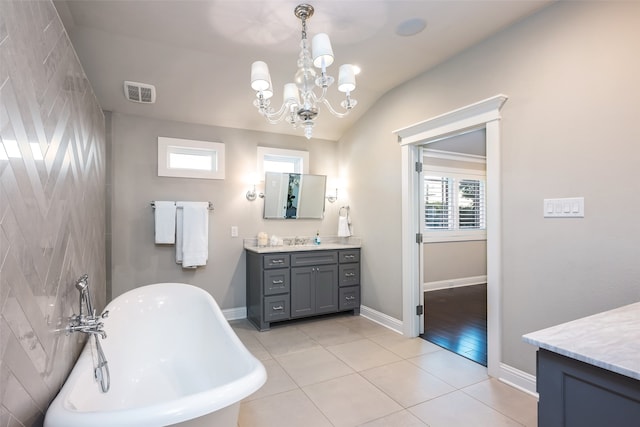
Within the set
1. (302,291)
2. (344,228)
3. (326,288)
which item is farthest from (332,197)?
(302,291)

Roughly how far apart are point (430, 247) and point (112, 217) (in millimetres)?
4325

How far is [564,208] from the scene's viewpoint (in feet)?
6.77

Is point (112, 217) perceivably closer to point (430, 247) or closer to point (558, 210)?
point (558, 210)

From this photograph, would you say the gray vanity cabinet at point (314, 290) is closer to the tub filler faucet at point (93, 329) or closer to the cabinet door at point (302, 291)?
the cabinet door at point (302, 291)

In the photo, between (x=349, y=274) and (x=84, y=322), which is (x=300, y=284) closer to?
(x=349, y=274)

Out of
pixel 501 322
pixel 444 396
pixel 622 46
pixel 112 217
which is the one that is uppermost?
pixel 622 46

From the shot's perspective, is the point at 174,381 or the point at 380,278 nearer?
the point at 174,381

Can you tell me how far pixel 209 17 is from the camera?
2297 mm

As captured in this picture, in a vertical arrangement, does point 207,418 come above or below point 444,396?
above

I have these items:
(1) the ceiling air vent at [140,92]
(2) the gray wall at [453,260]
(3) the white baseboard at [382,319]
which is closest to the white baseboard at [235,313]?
(3) the white baseboard at [382,319]

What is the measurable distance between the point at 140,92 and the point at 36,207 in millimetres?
2188

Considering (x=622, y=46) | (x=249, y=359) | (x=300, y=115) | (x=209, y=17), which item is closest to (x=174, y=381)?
(x=249, y=359)

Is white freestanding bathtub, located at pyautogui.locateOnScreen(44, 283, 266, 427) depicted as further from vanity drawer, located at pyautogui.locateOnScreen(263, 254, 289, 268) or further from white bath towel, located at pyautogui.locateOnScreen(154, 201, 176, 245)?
vanity drawer, located at pyautogui.locateOnScreen(263, 254, 289, 268)

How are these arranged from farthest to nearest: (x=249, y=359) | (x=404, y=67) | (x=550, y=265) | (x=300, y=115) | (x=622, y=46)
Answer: (x=404, y=67) → (x=550, y=265) → (x=300, y=115) → (x=622, y=46) → (x=249, y=359)
